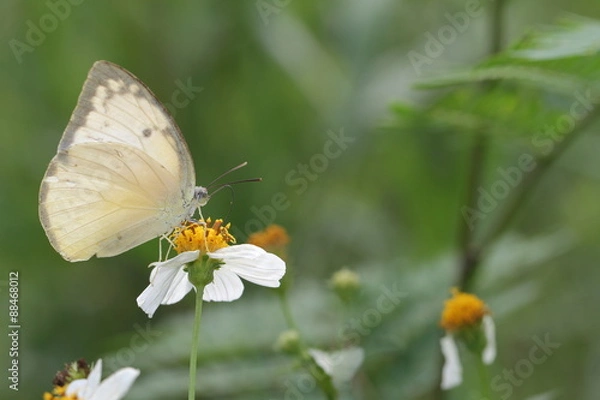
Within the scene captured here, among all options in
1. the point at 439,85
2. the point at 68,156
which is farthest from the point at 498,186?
the point at 68,156

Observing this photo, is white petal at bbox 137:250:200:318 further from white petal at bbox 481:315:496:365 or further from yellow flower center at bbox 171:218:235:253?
white petal at bbox 481:315:496:365

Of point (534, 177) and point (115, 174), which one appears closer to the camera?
point (115, 174)

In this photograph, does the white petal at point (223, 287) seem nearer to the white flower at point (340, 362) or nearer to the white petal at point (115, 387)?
the white flower at point (340, 362)

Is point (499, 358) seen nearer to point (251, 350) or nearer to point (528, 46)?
point (251, 350)

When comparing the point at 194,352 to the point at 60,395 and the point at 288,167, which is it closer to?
the point at 60,395

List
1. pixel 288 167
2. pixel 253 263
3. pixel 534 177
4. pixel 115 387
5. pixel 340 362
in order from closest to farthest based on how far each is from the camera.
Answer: pixel 115 387 < pixel 253 263 < pixel 340 362 < pixel 534 177 < pixel 288 167

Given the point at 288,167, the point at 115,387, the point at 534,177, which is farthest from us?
the point at 288,167

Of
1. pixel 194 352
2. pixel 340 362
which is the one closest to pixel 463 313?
pixel 340 362

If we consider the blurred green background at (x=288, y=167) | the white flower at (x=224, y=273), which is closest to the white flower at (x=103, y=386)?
the white flower at (x=224, y=273)
